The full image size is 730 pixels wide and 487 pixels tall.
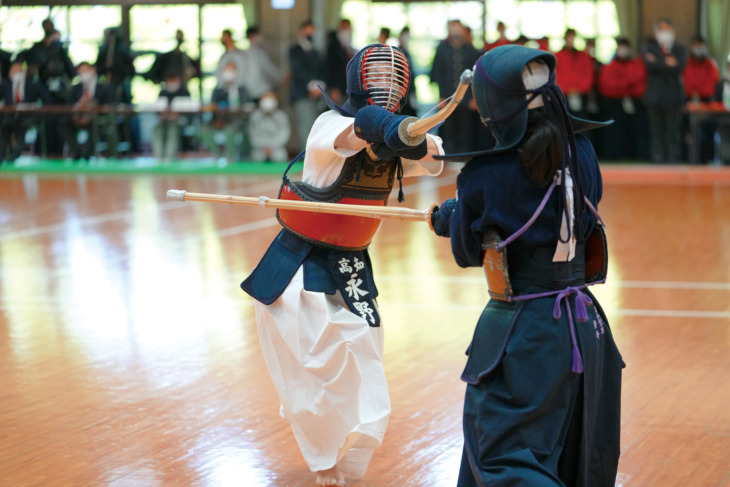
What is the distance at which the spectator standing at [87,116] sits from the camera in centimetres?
1764

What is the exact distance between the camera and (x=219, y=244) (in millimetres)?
9766

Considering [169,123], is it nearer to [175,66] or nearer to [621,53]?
[175,66]

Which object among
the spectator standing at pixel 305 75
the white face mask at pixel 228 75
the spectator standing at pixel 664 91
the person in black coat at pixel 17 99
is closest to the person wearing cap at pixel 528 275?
the spectator standing at pixel 664 91

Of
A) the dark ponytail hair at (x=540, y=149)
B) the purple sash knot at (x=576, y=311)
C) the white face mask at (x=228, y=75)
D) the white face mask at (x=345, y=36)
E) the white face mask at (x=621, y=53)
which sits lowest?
the purple sash knot at (x=576, y=311)

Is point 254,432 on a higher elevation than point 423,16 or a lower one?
lower

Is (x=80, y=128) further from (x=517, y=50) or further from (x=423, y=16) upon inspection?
(x=517, y=50)

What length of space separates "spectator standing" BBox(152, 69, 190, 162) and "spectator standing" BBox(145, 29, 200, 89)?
0.05 meters

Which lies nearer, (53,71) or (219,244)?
(219,244)

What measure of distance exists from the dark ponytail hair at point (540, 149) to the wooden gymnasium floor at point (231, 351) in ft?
5.31

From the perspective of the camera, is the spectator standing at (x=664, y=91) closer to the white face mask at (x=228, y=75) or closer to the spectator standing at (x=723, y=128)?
the spectator standing at (x=723, y=128)

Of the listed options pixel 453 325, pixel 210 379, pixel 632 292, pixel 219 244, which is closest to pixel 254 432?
pixel 210 379

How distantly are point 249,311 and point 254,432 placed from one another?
256 cm

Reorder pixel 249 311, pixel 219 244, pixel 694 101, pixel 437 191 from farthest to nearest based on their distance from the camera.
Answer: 1. pixel 694 101
2. pixel 437 191
3. pixel 219 244
4. pixel 249 311

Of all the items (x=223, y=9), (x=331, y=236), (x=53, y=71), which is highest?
(x=223, y=9)
